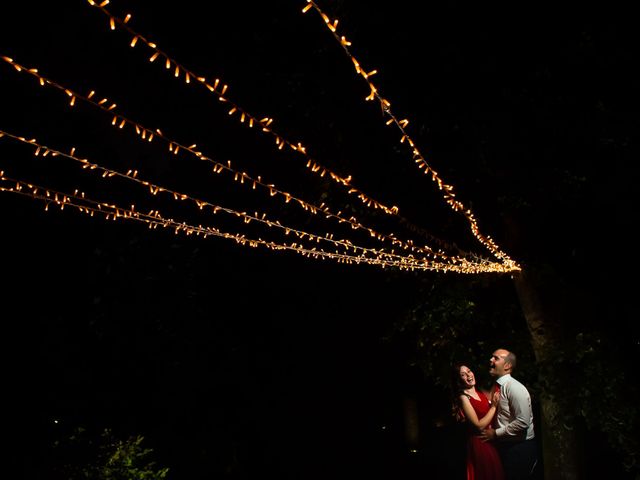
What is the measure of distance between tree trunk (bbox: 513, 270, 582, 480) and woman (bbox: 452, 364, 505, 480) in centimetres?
125

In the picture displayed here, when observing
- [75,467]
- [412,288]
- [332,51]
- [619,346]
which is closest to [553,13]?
[332,51]

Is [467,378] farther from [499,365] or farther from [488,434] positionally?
[488,434]

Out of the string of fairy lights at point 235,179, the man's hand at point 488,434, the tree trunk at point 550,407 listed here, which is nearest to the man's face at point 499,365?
the man's hand at point 488,434

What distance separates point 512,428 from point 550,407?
1408mm

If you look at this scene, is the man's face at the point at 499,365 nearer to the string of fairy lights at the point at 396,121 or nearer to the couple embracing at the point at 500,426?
the couple embracing at the point at 500,426

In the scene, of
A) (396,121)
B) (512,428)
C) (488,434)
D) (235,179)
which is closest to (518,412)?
(512,428)

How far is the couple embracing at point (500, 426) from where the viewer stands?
16.4 feet

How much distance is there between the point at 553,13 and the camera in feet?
17.3

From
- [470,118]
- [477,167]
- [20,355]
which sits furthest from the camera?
[477,167]

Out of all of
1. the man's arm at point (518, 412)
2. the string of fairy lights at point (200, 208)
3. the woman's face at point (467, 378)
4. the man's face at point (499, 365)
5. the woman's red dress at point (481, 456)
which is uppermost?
the string of fairy lights at point (200, 208)

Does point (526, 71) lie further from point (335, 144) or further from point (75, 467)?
point (75, 467)

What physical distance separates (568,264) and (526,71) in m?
2.06

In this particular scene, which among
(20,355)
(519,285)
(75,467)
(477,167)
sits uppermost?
(477,167)

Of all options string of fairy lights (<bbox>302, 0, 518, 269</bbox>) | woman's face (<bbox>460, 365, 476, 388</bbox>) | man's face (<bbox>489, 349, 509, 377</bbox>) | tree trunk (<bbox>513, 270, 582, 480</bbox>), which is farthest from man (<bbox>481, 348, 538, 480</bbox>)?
string of fairy lights (<bbox>302, 0, 518, 269</bbox>)
